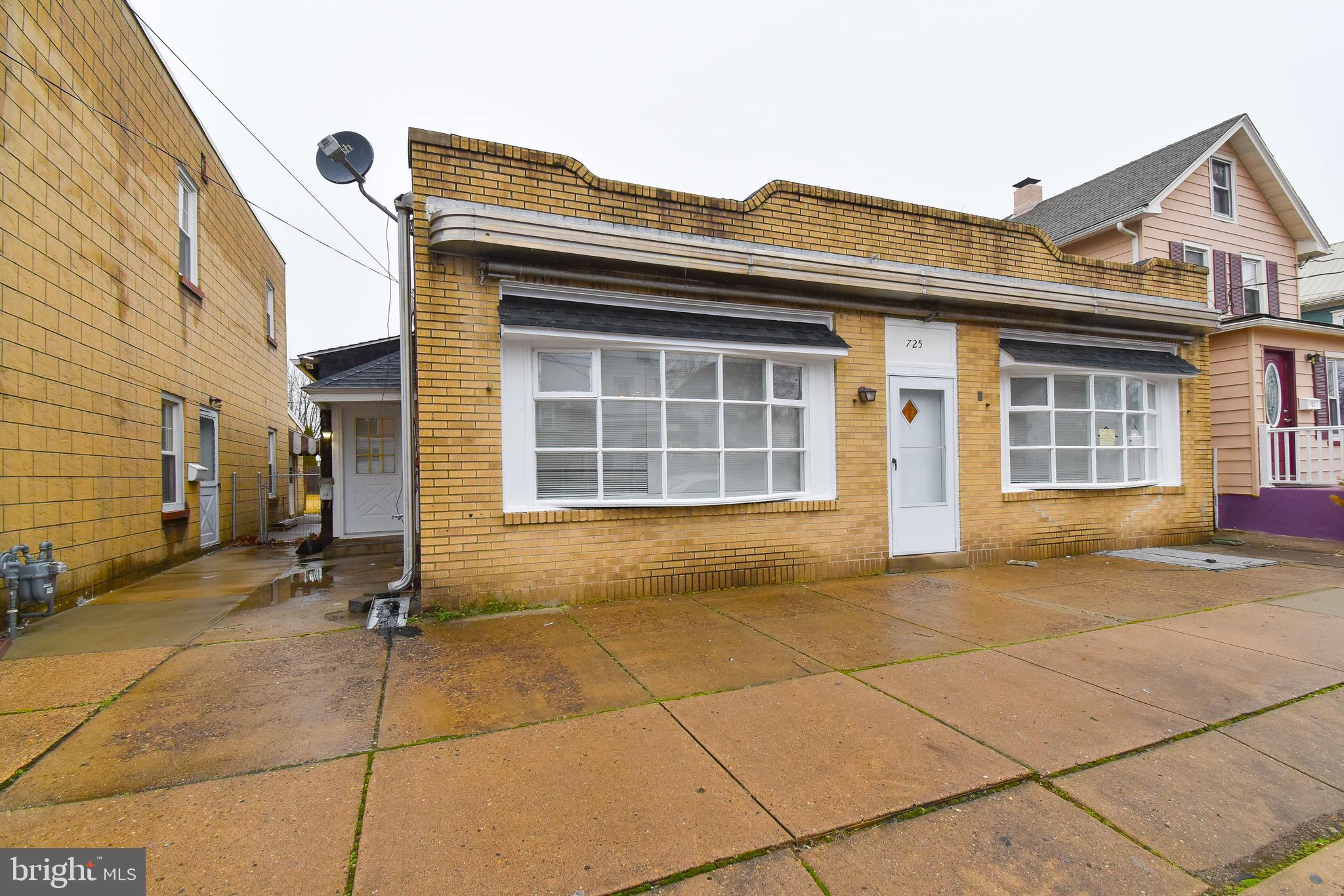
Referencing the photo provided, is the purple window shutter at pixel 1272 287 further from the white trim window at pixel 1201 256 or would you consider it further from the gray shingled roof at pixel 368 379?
the gray shingled roof at pixel 368 379

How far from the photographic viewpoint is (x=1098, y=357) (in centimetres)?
835

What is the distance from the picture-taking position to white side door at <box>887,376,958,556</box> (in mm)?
7219

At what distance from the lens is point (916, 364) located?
731 centimetres

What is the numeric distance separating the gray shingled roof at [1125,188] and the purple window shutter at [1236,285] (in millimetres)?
2361

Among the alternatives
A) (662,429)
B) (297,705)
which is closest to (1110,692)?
(662,429)

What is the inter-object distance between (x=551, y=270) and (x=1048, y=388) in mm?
6475

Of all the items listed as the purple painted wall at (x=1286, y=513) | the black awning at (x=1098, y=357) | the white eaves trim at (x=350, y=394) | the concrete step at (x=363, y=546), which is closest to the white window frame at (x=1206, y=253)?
the purple painted wall at (x=1286, y=513)

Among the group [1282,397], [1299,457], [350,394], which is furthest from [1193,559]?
[350,394]

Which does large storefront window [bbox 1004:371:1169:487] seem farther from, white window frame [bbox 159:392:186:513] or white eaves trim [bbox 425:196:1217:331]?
white window frame [bbox 159:392:186:513]

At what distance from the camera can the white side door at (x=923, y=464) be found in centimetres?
722

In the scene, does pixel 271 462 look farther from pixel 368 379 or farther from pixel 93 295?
pixel 93 295

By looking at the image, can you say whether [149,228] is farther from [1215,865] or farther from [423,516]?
[1215,865]

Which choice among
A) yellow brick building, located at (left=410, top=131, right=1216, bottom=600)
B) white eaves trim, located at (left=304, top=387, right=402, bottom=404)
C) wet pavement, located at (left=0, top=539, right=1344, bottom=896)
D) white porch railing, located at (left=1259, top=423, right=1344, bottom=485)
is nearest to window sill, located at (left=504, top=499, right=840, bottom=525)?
yellow brick building, located at (left=410, top=131, right=1216, bottom=600)

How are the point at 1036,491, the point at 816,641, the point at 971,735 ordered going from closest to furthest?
1. the point at 971,735
2. the point at 816,641
3. the point at 1036,491
